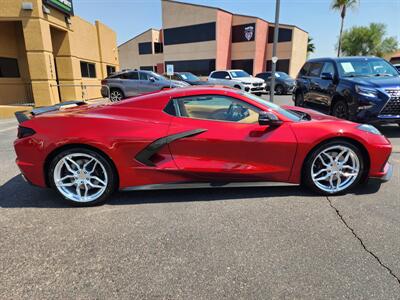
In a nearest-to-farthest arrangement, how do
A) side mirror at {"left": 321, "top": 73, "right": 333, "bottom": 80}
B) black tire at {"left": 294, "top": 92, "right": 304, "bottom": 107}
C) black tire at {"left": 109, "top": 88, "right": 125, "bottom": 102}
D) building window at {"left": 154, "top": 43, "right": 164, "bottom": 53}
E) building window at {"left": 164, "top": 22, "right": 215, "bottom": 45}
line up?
side mirror at {"left": 321, "top": 73, "right": 333, "bottom": 80}
black tire at {"left": 294, "top": 92, "right": 304, "bottom": 107}
black tire at {"left": 109, "top": 88, "right": 125, "bottom": 102}
building window at {"left": 164, "top": 22, "right": 215, "bottom": 45}
building window at {"left": 154, "top": 43, "right": 164, "bottom": 53}

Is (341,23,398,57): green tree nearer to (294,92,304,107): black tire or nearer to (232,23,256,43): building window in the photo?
(232,23,256,43): building window

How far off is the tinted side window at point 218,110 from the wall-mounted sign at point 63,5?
1147 cm

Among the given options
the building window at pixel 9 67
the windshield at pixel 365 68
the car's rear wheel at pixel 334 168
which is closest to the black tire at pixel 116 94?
the building window at pixel 9 67

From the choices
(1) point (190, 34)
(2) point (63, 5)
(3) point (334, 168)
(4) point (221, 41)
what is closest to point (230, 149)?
(3) point (334, 168)

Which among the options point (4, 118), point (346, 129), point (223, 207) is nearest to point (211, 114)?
point (223, 207)

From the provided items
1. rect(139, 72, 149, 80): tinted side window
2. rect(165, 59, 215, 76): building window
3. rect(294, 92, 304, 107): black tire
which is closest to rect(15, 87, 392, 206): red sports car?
rect(294, 92, 304, 107): black tire

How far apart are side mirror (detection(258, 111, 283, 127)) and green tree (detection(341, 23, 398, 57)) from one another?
55337 millimetres

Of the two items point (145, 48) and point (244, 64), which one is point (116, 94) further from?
point (145, 48)

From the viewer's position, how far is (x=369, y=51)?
48.8 m

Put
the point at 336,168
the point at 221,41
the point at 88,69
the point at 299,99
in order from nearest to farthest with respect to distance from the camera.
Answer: the point at 336,168, the point at 299,99, the point at 88,69, the point at 221,41

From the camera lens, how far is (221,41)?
33.8 meters

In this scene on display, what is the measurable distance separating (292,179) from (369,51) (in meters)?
57.8

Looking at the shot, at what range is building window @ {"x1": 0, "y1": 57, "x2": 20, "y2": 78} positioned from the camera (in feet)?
42.0

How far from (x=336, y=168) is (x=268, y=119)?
3.56 ft
